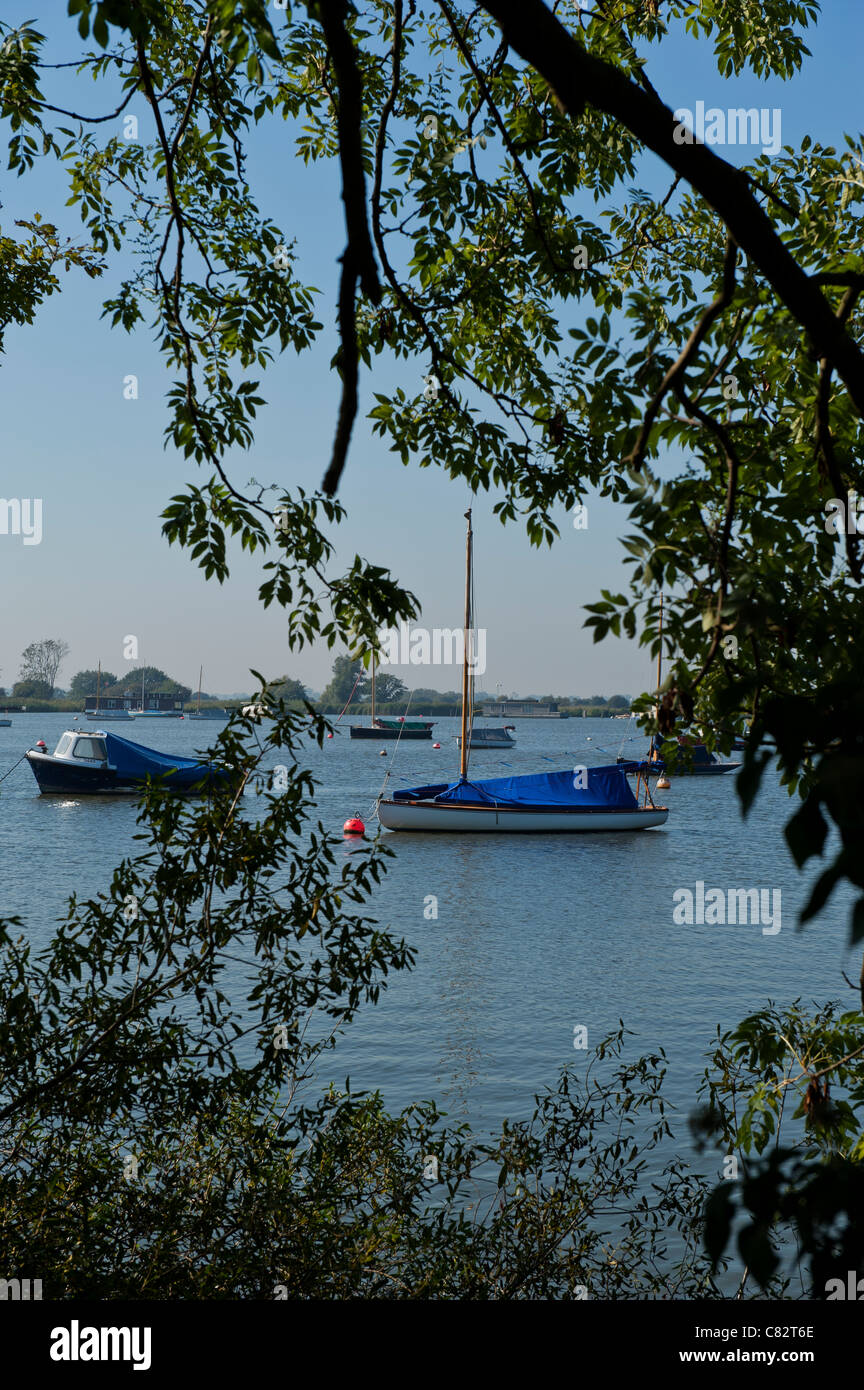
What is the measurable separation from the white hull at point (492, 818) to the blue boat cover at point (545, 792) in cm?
32

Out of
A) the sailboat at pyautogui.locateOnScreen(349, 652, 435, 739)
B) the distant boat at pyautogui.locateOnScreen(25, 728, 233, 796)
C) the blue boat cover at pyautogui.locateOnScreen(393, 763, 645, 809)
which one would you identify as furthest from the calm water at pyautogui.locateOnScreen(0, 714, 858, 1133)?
the sailboat at pyautogui.locateOnScreen(349, 652, 435, 739)

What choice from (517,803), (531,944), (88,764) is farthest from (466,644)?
(88,764)

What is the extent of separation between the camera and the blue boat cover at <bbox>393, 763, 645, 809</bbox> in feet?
137

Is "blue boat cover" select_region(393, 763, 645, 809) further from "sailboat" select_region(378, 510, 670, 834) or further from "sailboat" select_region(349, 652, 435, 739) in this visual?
"sailboat" select_region(349, 652, 435, 739)

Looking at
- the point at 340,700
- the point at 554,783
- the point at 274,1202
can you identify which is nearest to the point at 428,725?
the point at 340,700

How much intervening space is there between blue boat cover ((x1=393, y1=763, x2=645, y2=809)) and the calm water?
4.97 ft

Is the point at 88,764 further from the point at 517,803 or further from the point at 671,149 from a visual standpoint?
the point at 671,149

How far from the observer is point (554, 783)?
1678 inches

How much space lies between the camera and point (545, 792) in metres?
42.6

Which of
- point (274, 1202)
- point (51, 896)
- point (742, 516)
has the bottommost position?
point (51, 896)

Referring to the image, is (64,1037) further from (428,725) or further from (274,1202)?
(428,725)

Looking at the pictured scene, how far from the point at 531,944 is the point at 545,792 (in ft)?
58.7

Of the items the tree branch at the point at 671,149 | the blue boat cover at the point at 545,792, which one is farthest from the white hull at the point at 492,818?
the tree branch at the point at 671,149
